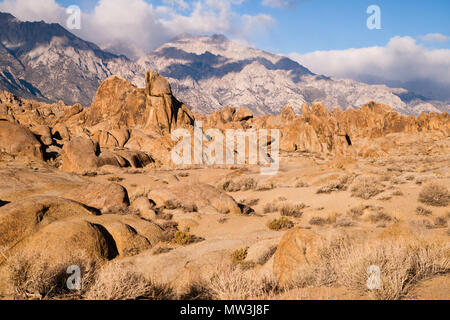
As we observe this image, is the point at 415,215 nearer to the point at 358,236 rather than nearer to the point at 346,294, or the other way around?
the point at 358,236

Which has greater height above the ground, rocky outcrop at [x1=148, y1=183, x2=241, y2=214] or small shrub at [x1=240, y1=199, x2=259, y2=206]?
rocky outcrop at [x1=148, y1=183, x2=241, y2=214]

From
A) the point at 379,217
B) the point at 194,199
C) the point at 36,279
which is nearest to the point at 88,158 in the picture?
the point at 194,199

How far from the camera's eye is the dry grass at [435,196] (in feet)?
40.3

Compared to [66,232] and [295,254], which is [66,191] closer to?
[66,232]

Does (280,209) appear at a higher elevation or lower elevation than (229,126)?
lower

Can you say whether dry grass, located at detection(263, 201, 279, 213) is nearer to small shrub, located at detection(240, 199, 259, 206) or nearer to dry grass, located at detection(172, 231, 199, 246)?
small shrub, located at detection(240, 199, 259, 206)

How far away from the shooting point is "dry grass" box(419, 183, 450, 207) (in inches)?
484

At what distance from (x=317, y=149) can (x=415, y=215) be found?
44.0m

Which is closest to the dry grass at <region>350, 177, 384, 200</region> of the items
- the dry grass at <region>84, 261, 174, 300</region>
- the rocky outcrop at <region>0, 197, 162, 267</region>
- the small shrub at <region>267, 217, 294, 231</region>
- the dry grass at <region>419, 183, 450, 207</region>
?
the dry grass at <region>419, 183, 450, 207</region>

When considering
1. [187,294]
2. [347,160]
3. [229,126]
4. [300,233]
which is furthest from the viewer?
[229,126]

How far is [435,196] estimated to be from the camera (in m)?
12.5

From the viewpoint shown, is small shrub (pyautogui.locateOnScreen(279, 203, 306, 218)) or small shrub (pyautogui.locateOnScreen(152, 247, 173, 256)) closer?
small shrub (pyautogui.locateOnScreen(152, 247, 173, 256))

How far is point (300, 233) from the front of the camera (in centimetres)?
614

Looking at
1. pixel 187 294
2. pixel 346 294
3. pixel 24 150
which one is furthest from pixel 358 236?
pixel 24 150
